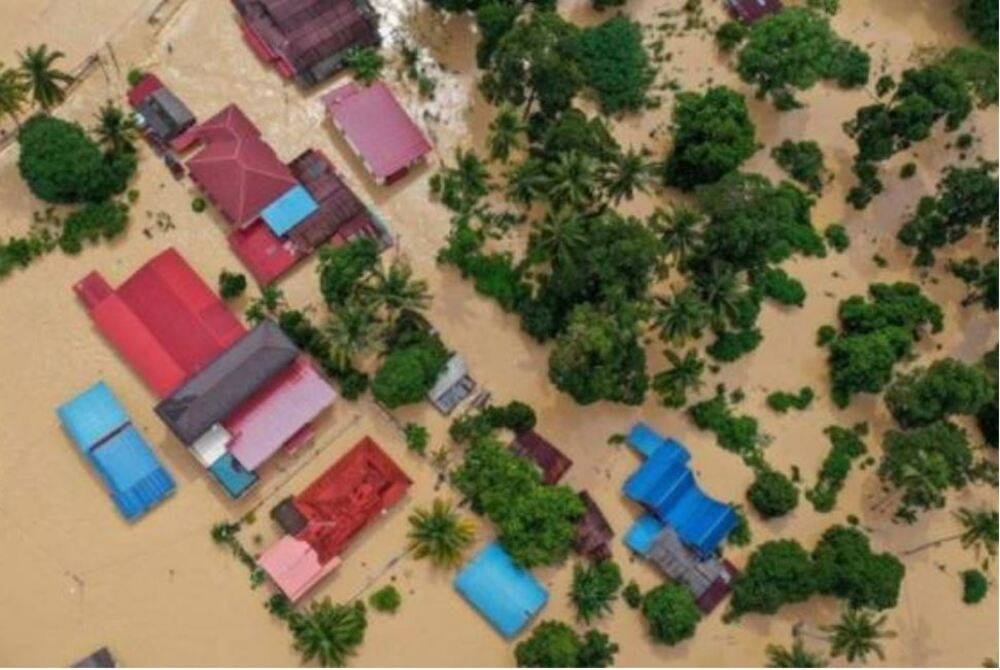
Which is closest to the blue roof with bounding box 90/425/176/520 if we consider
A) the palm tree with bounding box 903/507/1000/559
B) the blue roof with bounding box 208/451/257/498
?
the blue roof with bounding box 208/451/257/498

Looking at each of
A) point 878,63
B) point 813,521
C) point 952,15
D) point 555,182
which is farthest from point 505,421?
point 952,15

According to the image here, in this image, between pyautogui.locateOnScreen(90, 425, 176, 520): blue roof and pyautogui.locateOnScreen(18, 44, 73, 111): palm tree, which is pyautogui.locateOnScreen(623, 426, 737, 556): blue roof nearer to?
pyautogui.locateOnScreen(90, 425, 176, 520): blue roof

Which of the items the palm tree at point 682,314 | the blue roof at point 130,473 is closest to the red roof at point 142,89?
the blue roof at point 130,473

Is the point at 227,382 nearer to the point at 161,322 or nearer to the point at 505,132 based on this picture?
the point at 161,322

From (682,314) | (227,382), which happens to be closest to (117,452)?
(227,382)

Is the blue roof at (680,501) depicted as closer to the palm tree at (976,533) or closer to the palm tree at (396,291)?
the palm tree at (976,533)

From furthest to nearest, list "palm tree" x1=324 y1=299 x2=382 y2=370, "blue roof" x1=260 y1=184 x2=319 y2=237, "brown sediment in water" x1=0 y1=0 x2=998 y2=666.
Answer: "blue roof" x1=260 y1=184 x2=319 y2=237 → "brown sediment in water" x1=0 y1=0 x2=998 y2=666 → "palm tree" x1=324 y1=299 x2=382 y2=370
